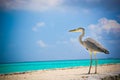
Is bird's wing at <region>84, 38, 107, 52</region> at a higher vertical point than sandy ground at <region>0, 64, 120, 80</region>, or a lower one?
higher

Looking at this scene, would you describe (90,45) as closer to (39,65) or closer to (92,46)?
(92,46)

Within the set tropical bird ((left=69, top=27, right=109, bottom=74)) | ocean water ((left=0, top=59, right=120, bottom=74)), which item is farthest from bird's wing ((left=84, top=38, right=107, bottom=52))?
ocean water ((left=0, top=59, right=120, bottom=74))

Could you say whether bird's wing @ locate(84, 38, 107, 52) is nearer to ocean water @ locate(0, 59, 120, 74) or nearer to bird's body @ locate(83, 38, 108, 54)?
bird's body @ locate(83, 38, 108, 54)

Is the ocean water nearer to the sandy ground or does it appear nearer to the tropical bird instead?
the sandy ground

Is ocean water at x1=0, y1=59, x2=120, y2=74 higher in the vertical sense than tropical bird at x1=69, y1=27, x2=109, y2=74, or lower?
lower

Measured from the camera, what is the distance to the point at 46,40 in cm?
364

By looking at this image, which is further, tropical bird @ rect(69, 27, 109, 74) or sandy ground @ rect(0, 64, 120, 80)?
tropical bird @ rect(69, 27, 109, 74)

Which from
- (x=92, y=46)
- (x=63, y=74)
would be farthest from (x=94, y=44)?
(x=63, y=74)

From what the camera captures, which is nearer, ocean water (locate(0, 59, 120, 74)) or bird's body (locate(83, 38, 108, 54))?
ocean water (locate(0, 59, 120, 74))

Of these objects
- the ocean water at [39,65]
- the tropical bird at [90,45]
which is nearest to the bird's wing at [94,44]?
the tropical bird at [90,45]

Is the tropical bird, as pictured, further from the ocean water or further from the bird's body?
the ocean water

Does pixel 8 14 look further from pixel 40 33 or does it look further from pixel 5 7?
pixel 40 33

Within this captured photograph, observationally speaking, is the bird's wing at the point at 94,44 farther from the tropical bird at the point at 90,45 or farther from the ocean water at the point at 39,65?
the ocean water at the point at 39,65

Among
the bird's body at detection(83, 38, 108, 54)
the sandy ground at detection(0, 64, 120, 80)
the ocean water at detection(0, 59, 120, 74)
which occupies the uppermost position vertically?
the bird's body at detection(83, 38, 108, 54)
